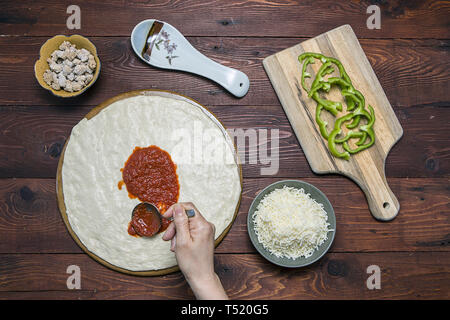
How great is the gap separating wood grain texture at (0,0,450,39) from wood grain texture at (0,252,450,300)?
53.4 inches

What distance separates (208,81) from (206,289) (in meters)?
1.19

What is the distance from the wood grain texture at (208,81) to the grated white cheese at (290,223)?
587 mm

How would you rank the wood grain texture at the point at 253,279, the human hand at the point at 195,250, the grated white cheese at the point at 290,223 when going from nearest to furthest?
the human hand at the point at 195,250 < the grated white cheese at the point at 290,223 < the wood grain texture at the point at 253,279

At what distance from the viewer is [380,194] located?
2178 millimetres

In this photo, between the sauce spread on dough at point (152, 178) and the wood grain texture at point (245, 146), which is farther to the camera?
the wood grain texture at point (245, 146)

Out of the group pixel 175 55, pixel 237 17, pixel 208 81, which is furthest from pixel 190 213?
pixel 237 17

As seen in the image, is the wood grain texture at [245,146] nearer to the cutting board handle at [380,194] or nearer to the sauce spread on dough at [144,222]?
the cutting board handle at [380,194]

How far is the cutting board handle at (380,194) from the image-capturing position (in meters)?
2.18

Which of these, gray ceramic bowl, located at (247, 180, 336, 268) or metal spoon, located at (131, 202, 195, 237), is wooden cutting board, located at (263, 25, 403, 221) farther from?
metal spoon, located at (131, 202, 195, 237)

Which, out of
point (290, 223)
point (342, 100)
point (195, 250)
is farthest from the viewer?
point (342, 100)

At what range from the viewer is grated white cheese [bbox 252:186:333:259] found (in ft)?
6.55

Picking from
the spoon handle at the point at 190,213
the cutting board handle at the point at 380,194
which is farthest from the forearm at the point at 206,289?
the cutting board handle at the point at 380,194

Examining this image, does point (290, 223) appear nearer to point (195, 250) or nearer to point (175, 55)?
point (195, 250)

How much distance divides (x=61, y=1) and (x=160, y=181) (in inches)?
50.2
